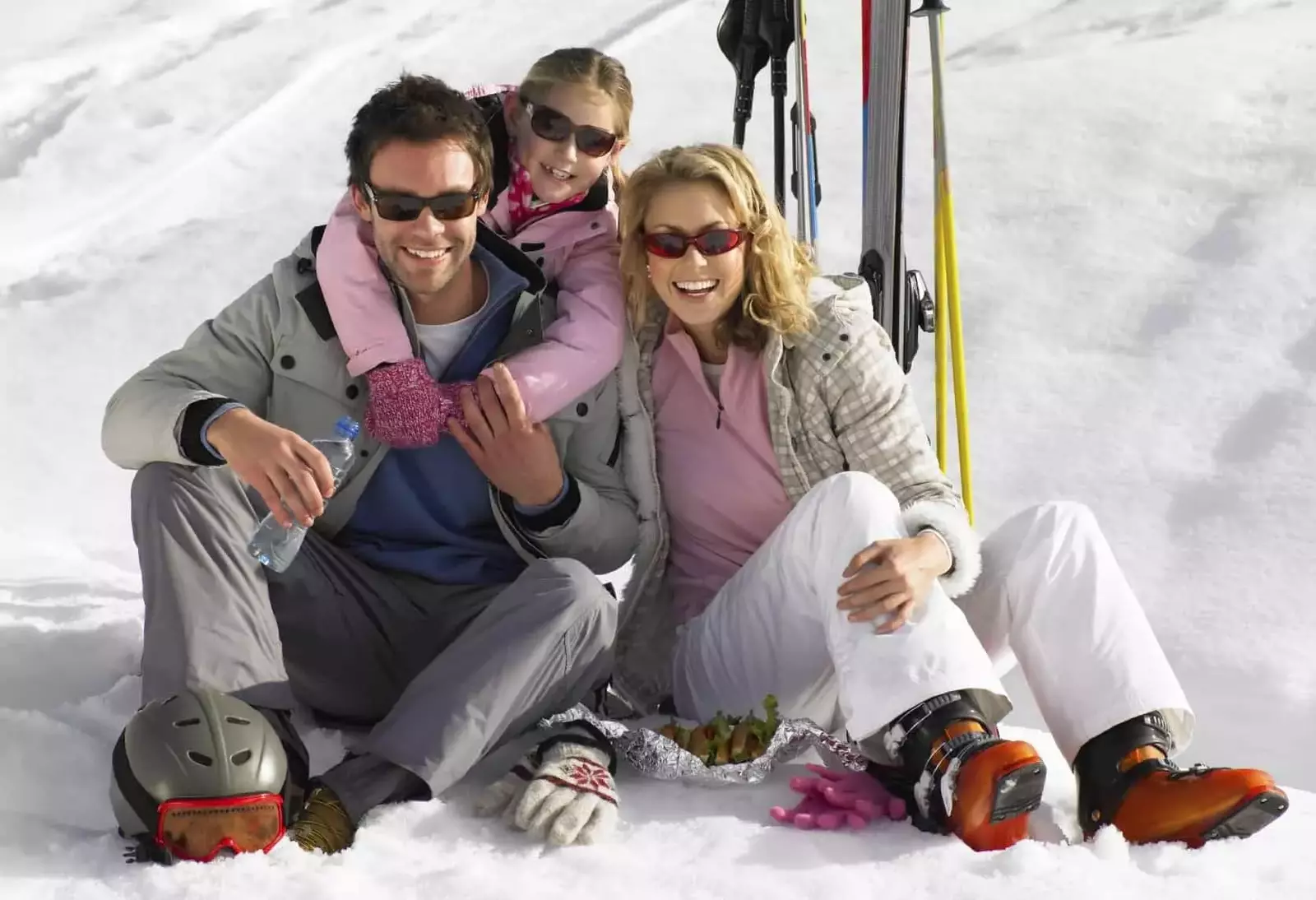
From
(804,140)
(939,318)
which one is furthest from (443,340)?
(804,140)

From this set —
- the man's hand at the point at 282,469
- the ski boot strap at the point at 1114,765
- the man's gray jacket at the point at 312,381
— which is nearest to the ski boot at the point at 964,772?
the ski boot strap at the point at 1114,765

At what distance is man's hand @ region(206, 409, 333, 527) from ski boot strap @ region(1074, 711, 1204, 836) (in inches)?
40.1

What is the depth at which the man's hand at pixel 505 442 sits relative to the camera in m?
1.98

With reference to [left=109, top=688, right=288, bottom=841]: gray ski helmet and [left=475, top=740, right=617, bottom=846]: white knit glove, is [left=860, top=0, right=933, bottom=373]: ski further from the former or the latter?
[left=109, top=688, right=288, bottom=841]: gray ski helmet

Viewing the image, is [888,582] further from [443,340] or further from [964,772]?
[443,340]

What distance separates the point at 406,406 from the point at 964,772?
0.89 meters

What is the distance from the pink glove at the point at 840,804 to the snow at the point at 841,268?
4cm

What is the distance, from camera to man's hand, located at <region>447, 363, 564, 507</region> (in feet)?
6.50

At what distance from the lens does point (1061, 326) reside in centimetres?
488

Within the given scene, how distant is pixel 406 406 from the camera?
197cm

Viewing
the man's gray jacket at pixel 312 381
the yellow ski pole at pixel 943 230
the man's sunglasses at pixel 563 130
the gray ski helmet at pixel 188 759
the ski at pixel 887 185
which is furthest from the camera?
the ski at pixel 887 185

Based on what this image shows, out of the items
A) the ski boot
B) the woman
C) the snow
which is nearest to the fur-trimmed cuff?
the woman

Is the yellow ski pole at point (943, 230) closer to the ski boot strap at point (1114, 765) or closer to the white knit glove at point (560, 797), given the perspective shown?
the ski boot strap at point (1114, 765)

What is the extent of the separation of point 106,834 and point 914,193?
465 cm
